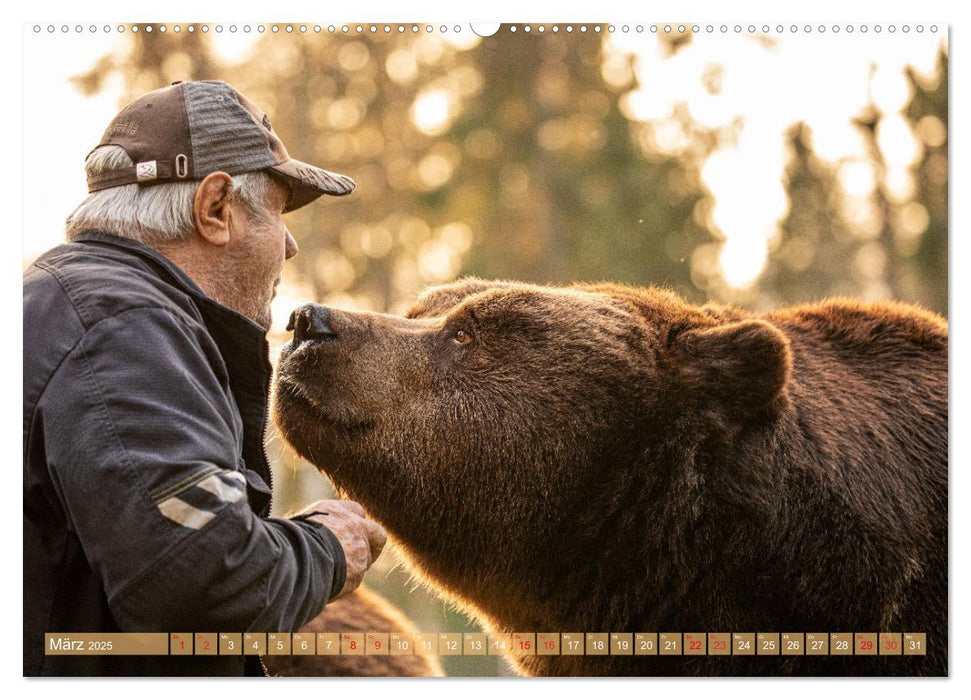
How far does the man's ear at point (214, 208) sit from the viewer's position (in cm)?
394

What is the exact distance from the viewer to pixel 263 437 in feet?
13.1

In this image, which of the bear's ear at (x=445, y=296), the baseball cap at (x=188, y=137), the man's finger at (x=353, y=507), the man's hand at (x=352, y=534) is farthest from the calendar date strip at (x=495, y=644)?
the baseball cap at (x=188, y=137)

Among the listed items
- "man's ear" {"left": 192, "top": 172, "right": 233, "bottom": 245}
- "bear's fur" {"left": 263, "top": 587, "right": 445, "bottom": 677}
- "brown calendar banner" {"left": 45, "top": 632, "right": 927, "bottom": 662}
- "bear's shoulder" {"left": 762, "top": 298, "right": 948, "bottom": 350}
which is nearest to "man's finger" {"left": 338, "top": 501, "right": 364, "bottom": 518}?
"brown calendar banner" {"left": 45, "top": 632, "right": 927, "bottom": 662}

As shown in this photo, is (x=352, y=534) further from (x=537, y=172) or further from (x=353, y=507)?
(x=537, y=172)

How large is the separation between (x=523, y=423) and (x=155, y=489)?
5.78 feet

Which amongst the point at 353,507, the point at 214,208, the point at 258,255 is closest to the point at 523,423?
the point at 353,507

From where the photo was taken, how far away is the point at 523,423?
175 inches

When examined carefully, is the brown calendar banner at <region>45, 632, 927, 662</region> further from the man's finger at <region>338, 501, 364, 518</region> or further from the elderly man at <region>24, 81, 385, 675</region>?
the man's finger at <region>338, 501, 364, 518</region>

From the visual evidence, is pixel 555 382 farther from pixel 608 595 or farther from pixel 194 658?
pixel 194 658

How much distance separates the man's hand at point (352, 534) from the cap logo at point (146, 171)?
4.30 feet

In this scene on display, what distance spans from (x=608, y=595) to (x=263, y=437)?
1495 millimetres

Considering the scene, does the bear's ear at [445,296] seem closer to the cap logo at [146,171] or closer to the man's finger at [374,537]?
the man's finger at [374,537]

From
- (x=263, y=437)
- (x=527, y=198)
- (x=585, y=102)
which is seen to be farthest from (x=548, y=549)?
(x=527, y=198)

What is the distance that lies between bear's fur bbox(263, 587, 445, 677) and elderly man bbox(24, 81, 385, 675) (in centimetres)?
101
